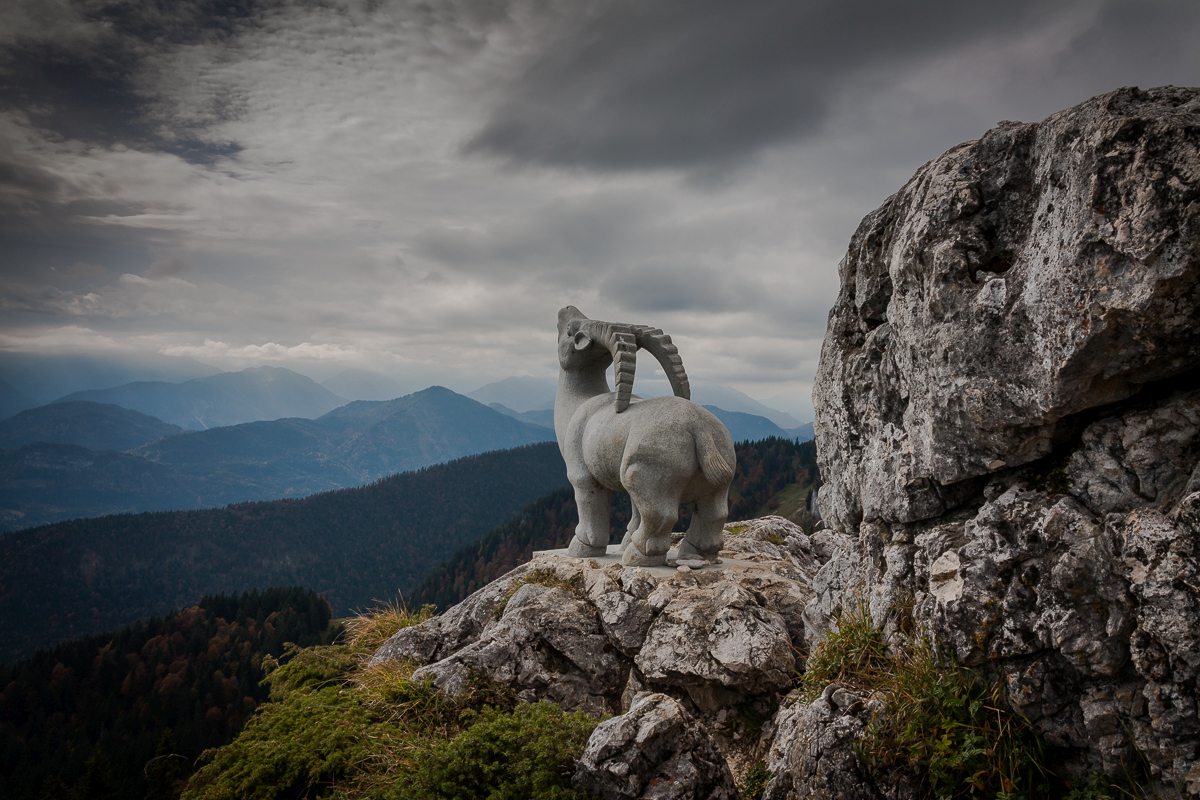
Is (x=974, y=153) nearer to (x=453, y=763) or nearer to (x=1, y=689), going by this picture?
(x=453, y=763)

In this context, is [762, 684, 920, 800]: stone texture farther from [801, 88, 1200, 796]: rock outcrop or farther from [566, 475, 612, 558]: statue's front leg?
[566, 475, 612, 558]: statue's front leg

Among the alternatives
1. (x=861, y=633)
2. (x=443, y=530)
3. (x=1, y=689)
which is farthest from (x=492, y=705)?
(x=443, y=530)

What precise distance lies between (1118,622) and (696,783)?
343 cm

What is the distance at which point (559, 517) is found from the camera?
7512 centimetres

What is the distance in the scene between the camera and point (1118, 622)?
3.68 meters

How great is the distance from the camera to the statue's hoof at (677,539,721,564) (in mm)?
10000

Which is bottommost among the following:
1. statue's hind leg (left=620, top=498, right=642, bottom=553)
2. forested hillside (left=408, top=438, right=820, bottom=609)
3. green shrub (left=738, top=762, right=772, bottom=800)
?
forested hillside (left=408, top=438, right=820, bottom=609)

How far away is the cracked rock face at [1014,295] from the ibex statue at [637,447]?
3.01 meters

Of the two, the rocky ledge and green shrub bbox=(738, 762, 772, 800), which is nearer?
the rocky ledge

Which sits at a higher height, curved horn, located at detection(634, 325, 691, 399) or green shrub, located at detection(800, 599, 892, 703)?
curved horn, located at detection(634, 325, 691, 399)

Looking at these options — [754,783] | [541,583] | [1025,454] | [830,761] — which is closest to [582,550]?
[541,583]

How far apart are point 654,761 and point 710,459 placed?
439cm

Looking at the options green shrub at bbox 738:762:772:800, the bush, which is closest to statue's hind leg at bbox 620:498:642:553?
the bush

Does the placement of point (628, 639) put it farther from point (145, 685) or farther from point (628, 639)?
point (145, 685)
